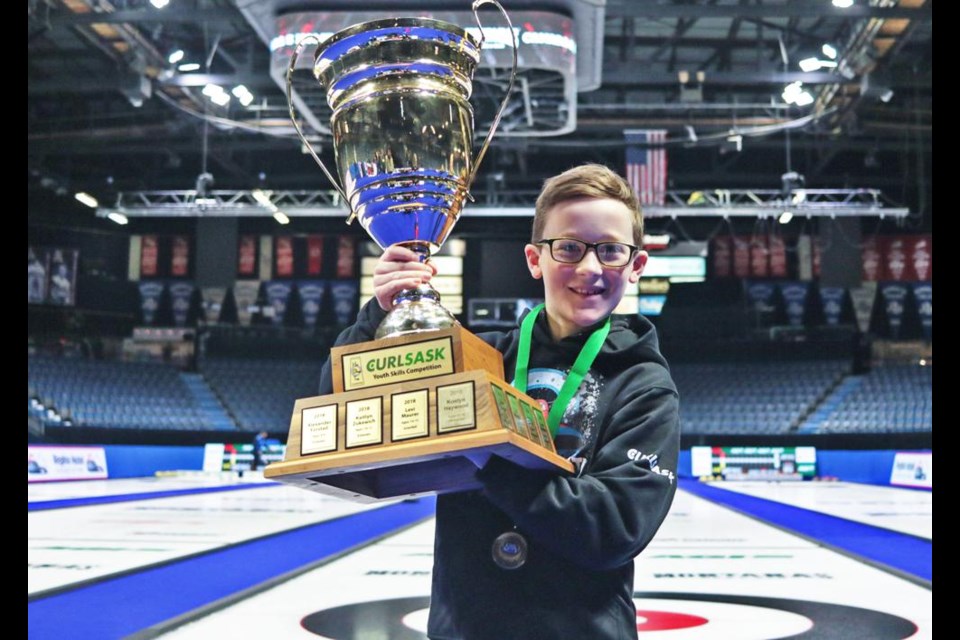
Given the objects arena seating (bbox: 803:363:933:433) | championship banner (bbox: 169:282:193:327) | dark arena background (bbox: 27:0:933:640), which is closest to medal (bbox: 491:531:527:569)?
dark arena background (bbox: 27:0:933:640)

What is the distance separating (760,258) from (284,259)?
41.0 feet

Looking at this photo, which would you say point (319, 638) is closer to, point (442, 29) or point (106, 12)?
point (442, 29)

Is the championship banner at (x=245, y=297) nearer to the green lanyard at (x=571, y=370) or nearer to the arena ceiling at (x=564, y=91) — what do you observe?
the arena ceiling at (x=564, y=91)

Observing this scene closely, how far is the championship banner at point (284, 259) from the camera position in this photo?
25.3 meters

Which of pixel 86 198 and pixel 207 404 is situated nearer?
pixel 86 198

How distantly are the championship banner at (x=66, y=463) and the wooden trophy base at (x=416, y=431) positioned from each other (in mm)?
13582

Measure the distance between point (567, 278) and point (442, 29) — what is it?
45cm

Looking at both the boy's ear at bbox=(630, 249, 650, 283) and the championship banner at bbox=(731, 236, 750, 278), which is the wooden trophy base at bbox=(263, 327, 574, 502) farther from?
the championship banner at bbox=(731, 236, 750, 278)

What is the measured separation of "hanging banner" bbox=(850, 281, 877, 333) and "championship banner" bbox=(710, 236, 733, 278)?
3.16 metres

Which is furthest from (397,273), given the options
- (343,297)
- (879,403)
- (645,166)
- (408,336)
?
(343,297)

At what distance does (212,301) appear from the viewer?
25.5 metres

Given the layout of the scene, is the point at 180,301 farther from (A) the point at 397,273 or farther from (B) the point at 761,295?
(A) the point at 397,273

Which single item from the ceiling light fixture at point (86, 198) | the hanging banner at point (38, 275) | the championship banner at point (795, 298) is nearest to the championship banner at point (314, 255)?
the ceiling light fixture at point (86, 198)

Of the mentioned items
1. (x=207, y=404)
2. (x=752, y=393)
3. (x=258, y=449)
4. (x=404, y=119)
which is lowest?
(x=258, y=449)
